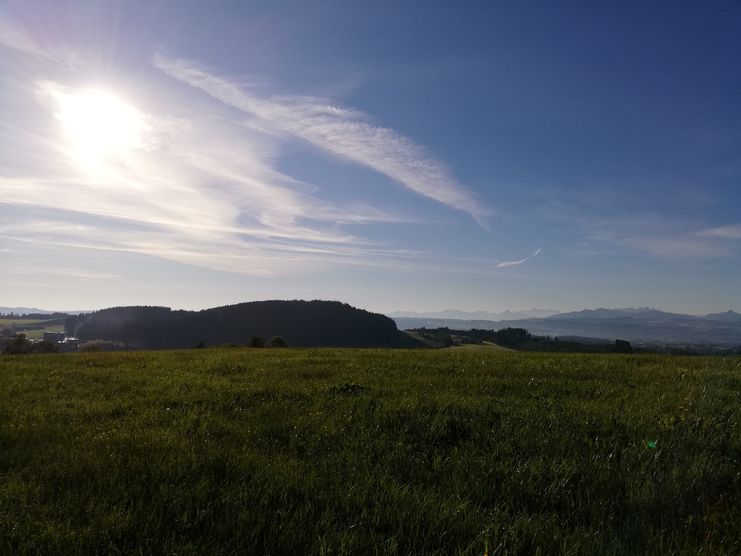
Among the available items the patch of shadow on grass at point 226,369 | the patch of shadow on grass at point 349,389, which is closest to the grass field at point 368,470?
the patch of shadow on grass at point 349,389

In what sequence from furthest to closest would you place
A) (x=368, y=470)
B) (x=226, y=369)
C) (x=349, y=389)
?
(x=226, y=369) < (x=349, y=389) < (x=368, y=470)

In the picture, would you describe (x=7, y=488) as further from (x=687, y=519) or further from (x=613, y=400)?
(x=613, y=400)

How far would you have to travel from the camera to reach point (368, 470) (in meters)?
5.49

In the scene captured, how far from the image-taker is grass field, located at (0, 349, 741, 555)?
4035 mm

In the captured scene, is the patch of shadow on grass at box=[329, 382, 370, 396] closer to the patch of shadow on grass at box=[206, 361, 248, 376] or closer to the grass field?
the grass field

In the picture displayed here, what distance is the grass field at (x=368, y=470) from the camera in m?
4.04

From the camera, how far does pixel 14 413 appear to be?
817 cm

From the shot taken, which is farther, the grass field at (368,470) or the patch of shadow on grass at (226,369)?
the patch of shadow on grass at (226,369)

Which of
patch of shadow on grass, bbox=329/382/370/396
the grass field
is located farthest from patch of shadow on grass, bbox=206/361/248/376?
patch of shadow on grass, bbox=329/382/370/396

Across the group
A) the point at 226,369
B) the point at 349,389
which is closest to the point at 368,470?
the point at 349,389

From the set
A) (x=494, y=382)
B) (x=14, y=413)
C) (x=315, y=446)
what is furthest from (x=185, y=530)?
(x=494, y=382)

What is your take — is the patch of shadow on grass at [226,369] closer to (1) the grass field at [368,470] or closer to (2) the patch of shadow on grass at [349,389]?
(1) the grass field at [368,470]

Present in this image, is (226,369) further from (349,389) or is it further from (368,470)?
(368,470)

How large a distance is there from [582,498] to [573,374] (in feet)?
28.9
